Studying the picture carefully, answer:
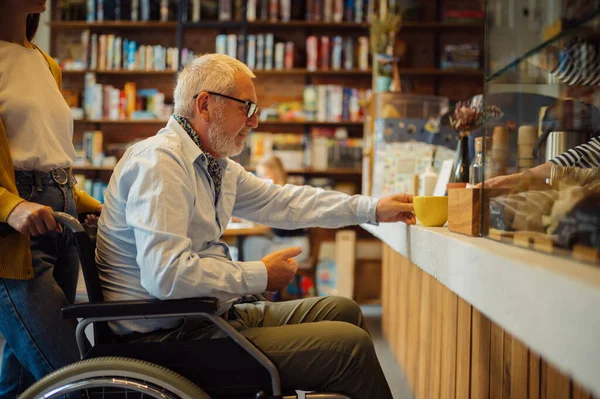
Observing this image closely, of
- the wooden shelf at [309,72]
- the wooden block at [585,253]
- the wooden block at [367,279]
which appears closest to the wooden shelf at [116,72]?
the wooden shelf at [309,72]

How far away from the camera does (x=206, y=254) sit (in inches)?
59.9

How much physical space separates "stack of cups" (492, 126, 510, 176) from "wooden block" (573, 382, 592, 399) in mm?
421

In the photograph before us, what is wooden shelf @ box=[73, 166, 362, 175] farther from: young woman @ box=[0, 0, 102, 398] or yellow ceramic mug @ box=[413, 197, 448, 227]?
young woman @ box=[0, 0, 102, 398]

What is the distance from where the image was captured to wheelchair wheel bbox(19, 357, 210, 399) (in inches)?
46.6

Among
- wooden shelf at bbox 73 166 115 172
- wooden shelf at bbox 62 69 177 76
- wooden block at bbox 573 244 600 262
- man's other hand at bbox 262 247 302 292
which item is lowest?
man's other hand at bbox 262 247 302 292

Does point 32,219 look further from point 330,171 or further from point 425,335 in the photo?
point 330,171

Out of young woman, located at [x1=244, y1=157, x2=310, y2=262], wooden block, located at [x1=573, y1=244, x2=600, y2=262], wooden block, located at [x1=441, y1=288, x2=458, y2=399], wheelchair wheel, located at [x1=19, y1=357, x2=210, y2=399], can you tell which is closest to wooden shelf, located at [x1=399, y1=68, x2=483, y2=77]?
young woman, located at [x1=244, y1=157, x2=310, y2=262]

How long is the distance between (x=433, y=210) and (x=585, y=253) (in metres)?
0.97

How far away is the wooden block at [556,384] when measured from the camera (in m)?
1.16

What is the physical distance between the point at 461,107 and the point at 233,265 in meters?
1.07

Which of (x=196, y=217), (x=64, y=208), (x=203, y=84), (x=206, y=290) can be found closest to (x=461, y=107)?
(x=203, y=84)

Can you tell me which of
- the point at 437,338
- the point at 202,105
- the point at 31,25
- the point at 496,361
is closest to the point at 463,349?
the point at 496,361

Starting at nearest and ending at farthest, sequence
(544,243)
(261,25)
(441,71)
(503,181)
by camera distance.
Result: 1. (544,243)
2. (503,181)
3. (441,71)
4. (261,25)

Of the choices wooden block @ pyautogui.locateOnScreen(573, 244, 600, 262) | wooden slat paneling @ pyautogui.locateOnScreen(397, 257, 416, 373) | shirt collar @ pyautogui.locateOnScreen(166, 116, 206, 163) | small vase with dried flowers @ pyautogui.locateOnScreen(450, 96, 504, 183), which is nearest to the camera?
wooden block @ pyautogui.locateOnScreen(573, 244, 600, 262)
